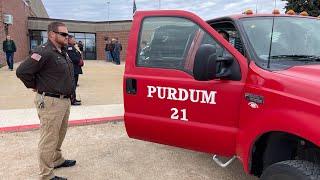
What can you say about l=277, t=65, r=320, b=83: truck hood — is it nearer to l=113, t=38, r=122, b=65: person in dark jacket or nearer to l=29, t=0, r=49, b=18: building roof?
l=113, t=38, r=122, b=65: person in dark jacket

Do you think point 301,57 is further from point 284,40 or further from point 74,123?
point 74,123

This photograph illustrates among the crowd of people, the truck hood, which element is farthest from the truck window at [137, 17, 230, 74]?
the crowd of people

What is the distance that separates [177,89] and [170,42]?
50 centimetres

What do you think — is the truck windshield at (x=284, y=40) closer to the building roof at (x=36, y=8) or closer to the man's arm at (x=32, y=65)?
the man's arm at (x=32, y=65)

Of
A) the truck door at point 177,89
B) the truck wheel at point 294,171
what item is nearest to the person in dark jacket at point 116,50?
the truck door at point 177,89

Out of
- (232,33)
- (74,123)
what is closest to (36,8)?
(74,123)

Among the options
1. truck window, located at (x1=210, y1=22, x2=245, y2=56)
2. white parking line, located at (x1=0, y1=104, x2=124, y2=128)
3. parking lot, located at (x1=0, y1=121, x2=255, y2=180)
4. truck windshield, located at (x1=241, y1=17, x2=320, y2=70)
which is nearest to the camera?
truck windshield, located at (x1=241, y1=17, x2=320, y2=70)

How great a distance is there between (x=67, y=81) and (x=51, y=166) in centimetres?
91

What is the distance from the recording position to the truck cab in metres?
2.95

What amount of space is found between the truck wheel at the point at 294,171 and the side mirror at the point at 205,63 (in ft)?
2.80

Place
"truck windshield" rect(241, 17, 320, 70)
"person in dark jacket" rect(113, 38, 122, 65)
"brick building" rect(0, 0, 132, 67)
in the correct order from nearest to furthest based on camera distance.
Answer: "truck windshield" rect(241, 17, 320, 70), "person in dark jacket" rect(113, 38, 122, 65), "brick building" rect(0, 0, 132, 67)

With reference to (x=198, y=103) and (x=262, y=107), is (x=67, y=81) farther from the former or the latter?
(x=262, y=107)

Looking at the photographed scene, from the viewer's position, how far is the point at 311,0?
17.6 metres

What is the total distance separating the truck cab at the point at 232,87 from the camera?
9.66 ft
